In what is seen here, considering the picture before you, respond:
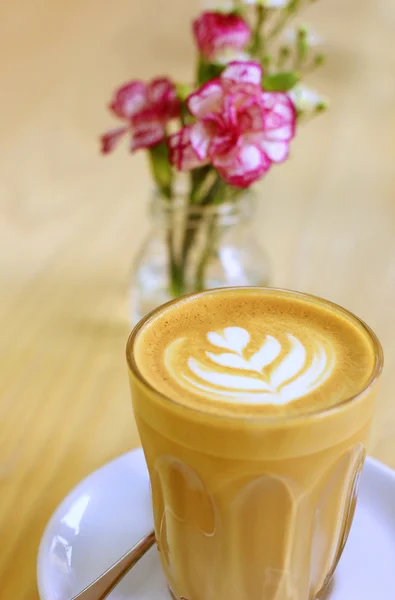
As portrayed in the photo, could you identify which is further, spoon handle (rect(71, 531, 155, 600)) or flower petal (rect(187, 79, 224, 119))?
flower petal (rect(187, 79, 224, 119))

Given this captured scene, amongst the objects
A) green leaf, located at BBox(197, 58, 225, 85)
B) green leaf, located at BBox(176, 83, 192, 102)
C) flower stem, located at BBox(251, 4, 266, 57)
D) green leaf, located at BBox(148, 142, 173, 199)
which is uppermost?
flower stem, located at BBox(251, 4, 266, 57)

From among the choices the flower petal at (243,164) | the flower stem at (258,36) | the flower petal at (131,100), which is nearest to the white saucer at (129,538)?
the flower petal at (243,164)

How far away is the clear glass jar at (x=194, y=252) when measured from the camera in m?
0.89

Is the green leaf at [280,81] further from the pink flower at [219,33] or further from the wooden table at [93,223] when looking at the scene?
the wooden table at [93,223]

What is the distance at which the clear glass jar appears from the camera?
0.89 metres

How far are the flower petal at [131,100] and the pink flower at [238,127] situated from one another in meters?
0.11

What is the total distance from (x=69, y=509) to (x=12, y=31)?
5.86 ft

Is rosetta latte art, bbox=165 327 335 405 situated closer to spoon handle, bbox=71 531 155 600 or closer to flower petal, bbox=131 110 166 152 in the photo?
spoon handle, bbox=71 531 155 600

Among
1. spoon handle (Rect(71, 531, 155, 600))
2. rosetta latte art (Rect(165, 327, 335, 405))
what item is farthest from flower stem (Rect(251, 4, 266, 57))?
spoon handle (Rect(71, 531, 155, 600))

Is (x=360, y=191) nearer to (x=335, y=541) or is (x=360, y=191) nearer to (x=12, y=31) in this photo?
(x=335, y=541)

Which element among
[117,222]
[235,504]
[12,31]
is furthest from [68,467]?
[12,31]

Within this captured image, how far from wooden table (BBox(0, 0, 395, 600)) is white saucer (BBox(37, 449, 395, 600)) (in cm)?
5

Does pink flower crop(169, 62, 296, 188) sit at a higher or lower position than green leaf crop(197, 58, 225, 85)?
lower

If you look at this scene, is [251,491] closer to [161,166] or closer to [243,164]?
[243,164]
